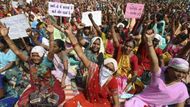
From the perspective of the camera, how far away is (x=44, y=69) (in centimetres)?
571

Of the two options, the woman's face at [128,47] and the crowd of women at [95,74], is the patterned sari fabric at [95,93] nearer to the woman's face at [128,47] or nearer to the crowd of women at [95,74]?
the crowd of women at [95,74]

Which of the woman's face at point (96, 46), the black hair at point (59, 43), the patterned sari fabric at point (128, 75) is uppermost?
the woman's face at point (96, 46)

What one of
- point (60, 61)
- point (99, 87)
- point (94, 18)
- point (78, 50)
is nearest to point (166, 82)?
point (99, 87)

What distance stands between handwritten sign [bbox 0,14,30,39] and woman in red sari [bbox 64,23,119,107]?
2940 millimetres

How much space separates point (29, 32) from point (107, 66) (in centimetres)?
396

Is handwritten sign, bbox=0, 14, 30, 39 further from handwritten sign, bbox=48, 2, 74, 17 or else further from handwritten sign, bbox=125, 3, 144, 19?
handwritten sign, bbox=125, 3, 144, 19

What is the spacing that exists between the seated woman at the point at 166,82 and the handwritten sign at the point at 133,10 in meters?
6.54

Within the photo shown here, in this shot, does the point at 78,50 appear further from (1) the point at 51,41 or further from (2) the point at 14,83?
(1) the point at 51,41

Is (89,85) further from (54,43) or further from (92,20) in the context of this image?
(92,20)

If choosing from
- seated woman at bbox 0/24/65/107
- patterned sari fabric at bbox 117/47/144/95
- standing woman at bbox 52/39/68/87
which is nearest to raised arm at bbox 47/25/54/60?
seated woman at bbox 0/24/65/107

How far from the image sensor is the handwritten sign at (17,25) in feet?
26.5

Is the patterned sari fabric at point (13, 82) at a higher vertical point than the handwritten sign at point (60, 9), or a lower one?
higher

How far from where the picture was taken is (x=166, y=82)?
4.66m

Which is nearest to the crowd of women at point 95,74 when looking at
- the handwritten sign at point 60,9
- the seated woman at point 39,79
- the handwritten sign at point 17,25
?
the seated woman at point 39,79
